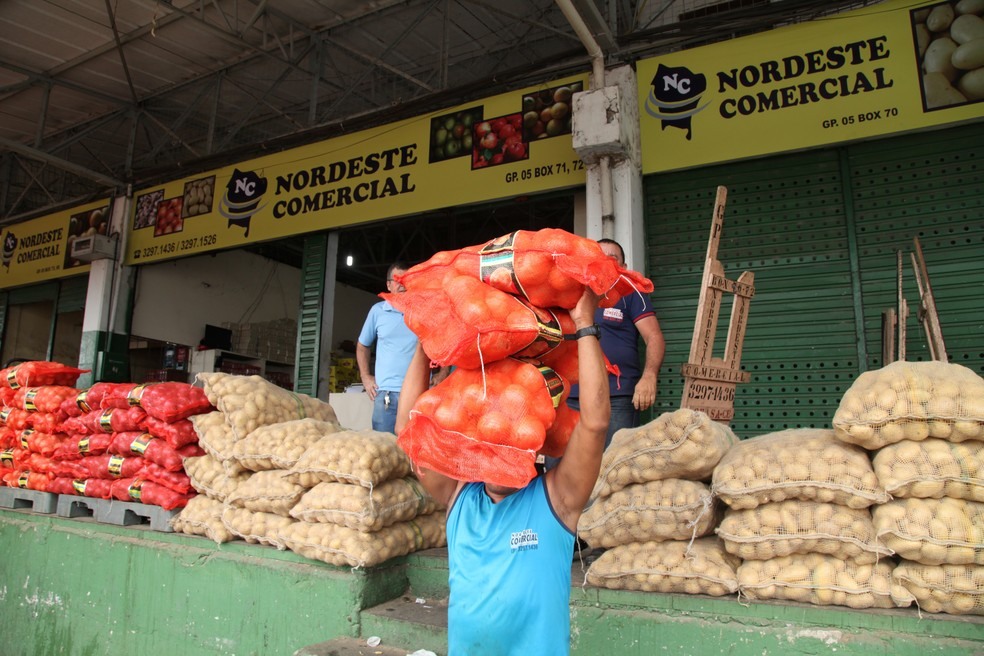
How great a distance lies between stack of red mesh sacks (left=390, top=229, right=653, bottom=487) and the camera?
65.4 inches

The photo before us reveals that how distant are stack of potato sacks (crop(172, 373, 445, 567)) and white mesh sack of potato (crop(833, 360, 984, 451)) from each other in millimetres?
2244

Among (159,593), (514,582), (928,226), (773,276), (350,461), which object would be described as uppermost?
(928,226)

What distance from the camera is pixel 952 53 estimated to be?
4469 millimetres

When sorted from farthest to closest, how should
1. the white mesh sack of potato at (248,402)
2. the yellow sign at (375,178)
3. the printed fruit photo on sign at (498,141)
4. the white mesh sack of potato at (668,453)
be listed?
the printed fruit photo on sign at (498,141), the yellow sign at (375,178), the white mesh sack of potato at (248,402), the white mesh sack of potato at (668,453)

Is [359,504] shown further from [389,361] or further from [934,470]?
[934,470]

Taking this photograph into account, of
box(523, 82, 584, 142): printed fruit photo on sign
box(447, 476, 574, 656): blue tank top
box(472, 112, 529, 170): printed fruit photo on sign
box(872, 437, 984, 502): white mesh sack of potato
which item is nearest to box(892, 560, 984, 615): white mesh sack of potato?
box(872, 437, 984, 502): white mesh sack of potato

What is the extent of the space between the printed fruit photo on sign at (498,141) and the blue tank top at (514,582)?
4703 mm

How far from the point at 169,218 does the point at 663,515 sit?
29.2 ft

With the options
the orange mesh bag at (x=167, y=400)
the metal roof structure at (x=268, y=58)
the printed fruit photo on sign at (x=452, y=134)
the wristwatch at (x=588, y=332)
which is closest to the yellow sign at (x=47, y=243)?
the metal roof structure at (x=268, y=58)

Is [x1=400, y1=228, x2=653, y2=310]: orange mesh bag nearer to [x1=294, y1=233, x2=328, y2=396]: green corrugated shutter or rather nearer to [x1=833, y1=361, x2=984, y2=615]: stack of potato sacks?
[x1=833, y1=361, x2=984, y2=615]: stack of potato sacks

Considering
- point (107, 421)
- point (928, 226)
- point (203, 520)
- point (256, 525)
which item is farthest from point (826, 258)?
point (107, 421)

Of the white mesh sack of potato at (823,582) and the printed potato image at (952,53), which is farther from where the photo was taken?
the printed potato image at (952,53)

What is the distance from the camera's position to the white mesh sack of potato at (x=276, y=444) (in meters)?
3.46

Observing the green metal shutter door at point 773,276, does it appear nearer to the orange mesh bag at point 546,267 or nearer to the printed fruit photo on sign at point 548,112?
the printed fruit photo on sign at point 548,112
